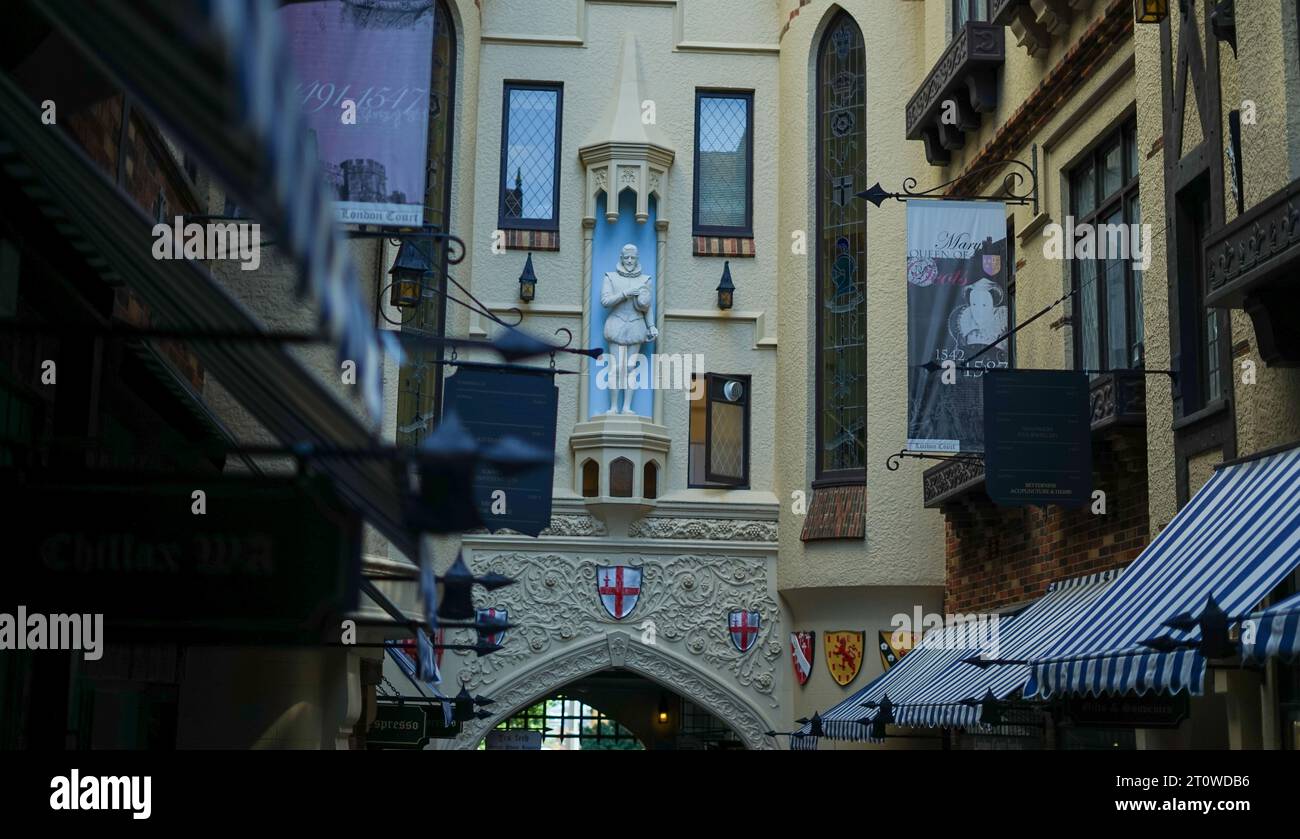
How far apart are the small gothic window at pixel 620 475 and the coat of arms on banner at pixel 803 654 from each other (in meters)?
3.09

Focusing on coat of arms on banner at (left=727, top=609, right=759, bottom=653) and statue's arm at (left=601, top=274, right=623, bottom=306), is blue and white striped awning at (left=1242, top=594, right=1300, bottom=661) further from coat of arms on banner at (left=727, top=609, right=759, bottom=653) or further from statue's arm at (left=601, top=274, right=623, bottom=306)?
statue's arm at (left=601, top=274, right=623, bottom=306)

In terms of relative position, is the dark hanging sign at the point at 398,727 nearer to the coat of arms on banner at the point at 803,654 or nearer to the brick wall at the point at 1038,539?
the coat of arms on banner at the point at 803,654

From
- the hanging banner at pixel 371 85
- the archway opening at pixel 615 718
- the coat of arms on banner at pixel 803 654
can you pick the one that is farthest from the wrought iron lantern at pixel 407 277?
the archway opening at pixel 615 718

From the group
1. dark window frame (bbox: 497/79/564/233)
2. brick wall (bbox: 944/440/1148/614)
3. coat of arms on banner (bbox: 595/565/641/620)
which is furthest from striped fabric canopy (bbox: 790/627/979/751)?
dark window frame (bbox: 497/79/564/233)

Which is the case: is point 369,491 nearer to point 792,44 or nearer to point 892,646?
point 892,646

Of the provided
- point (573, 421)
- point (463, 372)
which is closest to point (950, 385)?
point (463, 372)

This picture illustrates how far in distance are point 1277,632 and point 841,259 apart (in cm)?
1603

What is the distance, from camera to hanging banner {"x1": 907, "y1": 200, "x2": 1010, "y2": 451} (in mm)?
15555

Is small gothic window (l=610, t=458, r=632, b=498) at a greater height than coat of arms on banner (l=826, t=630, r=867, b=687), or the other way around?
small gothic window (l=610, t=458, r=632, b=498)

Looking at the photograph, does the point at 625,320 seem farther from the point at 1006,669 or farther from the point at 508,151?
the point at 1006,669

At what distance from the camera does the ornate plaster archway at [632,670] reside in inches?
880

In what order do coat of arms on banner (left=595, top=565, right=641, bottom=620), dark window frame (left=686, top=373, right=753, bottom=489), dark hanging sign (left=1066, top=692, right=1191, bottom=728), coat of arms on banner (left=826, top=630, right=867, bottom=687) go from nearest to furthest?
dark hanging sign (left=1066, top=692, right=1191, bottom=728) < coat of arms on banner (left=826, top=630, right=867, bottom=687) < coat of arms on banner (left=595, top=565, right=641, bottom=620) < dark window frame (left=686, top=373, right=753, bottom=489)

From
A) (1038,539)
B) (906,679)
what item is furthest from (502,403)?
(1038,539)

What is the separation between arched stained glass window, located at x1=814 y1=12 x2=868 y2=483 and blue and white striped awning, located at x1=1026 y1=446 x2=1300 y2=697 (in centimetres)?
1131
